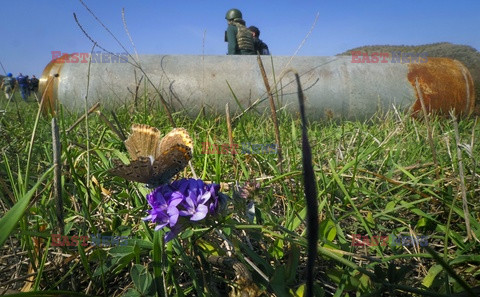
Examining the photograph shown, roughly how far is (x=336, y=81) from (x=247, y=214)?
3791mm

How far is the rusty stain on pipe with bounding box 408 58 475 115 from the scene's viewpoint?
14.4 feet

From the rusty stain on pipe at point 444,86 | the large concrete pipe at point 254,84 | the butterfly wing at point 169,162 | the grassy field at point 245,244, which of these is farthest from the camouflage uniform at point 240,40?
the butterfly wing at point 169,162

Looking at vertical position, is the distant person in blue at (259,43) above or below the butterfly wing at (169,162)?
above

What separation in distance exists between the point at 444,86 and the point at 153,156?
4.35 metres

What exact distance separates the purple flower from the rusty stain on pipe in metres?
4.13

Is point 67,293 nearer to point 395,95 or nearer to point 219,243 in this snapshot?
point 219,243

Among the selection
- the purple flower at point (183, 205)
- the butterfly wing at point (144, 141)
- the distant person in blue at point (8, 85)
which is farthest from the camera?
the distant person in blue at point (8, 85)

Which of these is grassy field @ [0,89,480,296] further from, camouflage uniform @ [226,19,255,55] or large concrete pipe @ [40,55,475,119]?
camouflage uniform @ [226,19,255,55]

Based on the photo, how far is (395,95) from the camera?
14.8 feet

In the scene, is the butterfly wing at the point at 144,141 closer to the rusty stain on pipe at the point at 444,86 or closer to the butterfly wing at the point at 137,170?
the butterfly wing at the point at 137,170

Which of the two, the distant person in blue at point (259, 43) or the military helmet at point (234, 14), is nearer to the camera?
the distant person in blue at point (259, 43)

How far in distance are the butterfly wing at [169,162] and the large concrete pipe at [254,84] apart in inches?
119

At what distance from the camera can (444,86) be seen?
444cm

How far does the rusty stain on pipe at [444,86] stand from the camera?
14.4 feet
